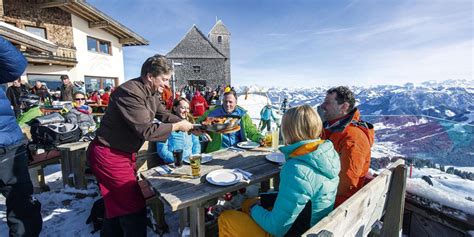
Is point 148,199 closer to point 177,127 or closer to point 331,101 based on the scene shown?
point 177,127

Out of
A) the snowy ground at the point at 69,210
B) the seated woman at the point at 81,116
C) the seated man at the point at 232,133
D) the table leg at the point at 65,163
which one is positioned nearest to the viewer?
the snowy ground at the point at 69,210

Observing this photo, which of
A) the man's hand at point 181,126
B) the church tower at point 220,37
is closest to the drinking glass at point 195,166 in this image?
the man's hand at point 181,126

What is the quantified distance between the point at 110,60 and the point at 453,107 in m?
23.0

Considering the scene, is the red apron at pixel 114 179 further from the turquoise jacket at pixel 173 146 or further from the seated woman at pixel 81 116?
the seated woman at pixel 81 116

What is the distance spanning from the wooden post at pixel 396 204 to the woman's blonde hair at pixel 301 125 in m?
0.89

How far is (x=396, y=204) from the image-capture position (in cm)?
204

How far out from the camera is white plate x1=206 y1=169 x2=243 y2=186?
1942 millimetres

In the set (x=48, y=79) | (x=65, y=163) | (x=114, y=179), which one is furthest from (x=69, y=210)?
(x=48, y=79)

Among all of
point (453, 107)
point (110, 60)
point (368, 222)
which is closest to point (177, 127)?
point (368, 222)

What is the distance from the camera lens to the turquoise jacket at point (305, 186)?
1.44m

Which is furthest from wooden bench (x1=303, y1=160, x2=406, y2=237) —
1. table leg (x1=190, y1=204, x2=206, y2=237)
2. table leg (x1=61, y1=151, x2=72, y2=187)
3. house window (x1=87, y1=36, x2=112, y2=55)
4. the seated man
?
house window (x1=87, y1=36, x2=112, y2=55)

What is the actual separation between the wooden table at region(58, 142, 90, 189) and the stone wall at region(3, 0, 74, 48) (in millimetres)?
11126

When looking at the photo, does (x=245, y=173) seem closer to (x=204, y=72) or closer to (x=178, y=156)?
(x=178, y=156)

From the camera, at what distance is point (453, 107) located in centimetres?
1591
